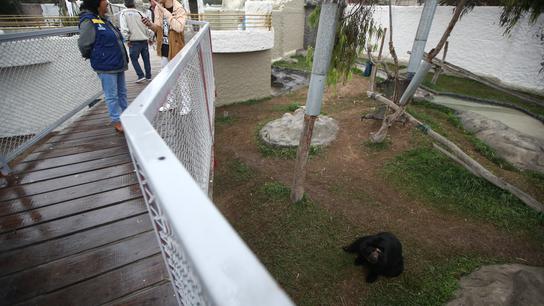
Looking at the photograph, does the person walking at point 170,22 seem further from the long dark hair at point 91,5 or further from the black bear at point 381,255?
the black bear at point 381,255

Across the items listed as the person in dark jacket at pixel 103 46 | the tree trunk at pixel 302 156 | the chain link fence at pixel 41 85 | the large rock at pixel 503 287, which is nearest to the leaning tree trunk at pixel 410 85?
the tree trunk at pixel 302 156

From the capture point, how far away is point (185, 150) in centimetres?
169

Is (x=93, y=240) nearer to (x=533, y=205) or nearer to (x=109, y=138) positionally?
(x=109, y=138)

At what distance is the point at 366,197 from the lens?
4309 millimetres

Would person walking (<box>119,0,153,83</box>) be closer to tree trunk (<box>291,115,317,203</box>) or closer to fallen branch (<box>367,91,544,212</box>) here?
tree trunk (<box>291,115,317,203</box>)

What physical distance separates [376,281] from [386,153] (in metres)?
2.92

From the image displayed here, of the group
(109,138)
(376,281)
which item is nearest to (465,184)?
(376,281)

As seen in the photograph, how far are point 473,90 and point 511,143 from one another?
4293 mm

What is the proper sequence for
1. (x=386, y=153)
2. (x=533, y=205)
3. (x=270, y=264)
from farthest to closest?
1. (x=386, y=153)
2. (x=533, y=205)
3. (x=270, y=264)

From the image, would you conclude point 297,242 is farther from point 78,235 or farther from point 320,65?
point 78,235

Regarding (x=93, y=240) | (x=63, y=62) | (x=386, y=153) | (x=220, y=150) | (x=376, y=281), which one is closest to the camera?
(x=93, y=240)

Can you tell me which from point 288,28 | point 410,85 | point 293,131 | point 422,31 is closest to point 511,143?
point 410,85

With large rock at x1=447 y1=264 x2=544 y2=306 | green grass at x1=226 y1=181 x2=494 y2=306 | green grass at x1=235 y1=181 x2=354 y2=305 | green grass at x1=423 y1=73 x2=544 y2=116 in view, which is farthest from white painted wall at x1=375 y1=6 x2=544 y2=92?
green grass at x1=235 y1=181 x2=354 y2=305

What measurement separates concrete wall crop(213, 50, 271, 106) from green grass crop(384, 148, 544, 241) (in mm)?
5174
